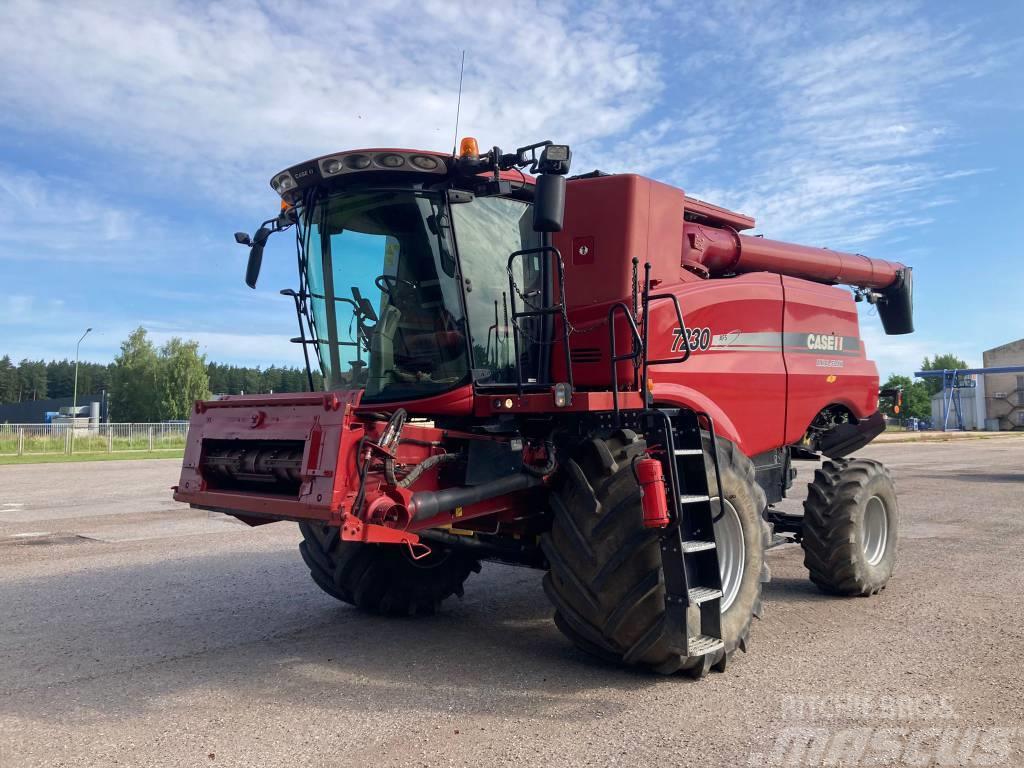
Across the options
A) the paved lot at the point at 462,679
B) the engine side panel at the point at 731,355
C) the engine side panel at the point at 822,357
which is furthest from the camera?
the engine side panel at the point at 822,357

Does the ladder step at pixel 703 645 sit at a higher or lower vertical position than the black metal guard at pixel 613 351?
lower

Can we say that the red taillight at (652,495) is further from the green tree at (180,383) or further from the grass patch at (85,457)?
the green tree at (180,383)

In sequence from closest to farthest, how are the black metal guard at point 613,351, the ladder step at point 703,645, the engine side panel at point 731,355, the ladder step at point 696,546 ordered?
the ladder step at point 703,645
the ladder step at point 696,546
the black metal guard at point 613,351
the engine side panel at point 731,355

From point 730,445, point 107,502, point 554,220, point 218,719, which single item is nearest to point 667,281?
point 730,445

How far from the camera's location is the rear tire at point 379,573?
20.5ft

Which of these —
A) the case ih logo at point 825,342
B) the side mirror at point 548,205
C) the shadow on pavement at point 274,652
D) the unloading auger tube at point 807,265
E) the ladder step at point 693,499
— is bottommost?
the shadow on pavement at point 274,652

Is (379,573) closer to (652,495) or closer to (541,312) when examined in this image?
(541,312)

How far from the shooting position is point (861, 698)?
444cm

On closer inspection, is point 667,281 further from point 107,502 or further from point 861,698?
point 107,502

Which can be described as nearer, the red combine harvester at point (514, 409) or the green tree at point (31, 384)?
the red combine harvester at point (514, 409)

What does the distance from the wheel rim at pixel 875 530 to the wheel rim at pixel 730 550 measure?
97.6 inches

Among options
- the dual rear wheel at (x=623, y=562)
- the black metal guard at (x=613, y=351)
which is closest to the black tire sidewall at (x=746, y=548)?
the dual rear wheel at (x=623, y=562)

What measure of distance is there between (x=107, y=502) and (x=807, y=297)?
1277 cm

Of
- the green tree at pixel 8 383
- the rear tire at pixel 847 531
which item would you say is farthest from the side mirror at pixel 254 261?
the green tree at pixel 8 383
